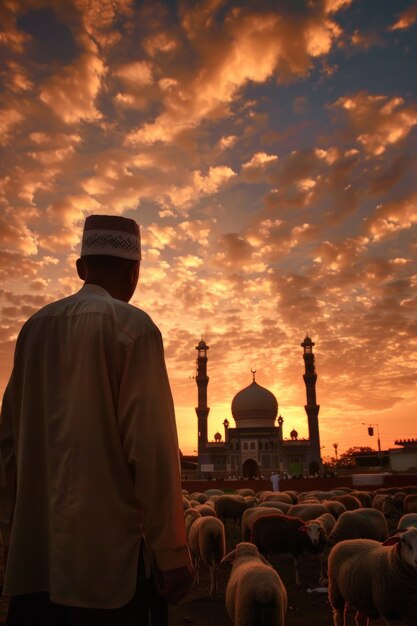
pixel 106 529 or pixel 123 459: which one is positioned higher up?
pixel 123 459

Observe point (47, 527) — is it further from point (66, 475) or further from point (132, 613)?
point (132, 613)

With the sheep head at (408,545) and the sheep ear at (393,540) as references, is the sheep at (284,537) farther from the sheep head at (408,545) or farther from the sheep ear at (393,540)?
the sheep head at (408,545)

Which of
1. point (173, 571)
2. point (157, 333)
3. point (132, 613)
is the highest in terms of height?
point (157, 333)

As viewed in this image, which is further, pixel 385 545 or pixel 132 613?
pixel 385 545

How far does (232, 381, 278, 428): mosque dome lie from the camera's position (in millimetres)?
56438

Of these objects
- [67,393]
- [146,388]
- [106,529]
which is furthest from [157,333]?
[106,529]

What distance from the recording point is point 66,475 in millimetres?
1924

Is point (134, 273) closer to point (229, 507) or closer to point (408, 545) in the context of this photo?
point (408, 545)

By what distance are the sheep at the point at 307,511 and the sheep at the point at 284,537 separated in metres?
2.61

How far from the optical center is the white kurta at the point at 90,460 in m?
1.83

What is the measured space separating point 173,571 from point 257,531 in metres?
9.21

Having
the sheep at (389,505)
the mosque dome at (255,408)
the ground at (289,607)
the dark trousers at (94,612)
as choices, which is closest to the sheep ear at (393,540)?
the ground at (289,607)

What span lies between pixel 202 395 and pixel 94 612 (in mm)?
58307

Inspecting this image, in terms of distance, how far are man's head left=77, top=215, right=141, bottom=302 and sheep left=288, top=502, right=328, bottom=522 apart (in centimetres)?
1178
